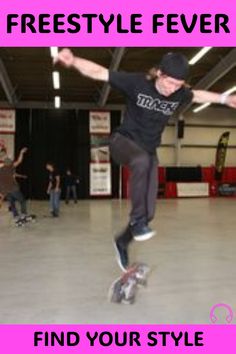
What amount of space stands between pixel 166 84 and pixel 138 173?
68cm

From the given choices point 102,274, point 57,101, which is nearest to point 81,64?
point 102,274

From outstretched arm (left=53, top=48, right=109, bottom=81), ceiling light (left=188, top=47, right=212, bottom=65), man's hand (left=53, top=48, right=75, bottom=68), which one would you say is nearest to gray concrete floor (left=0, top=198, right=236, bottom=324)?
outstretched arm (left=53, top=48, right=109, bottom=81)

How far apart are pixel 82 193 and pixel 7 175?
48.4 feet

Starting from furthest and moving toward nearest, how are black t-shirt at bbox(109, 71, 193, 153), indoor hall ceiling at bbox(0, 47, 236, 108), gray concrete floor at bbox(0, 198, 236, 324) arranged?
indoor hall ceiling at bbox(0, 47, 236, 108) < gray concrete floor at bbox(0, 198, 236, 324) < black t-shirt at bbox(109, 71, 193, 153)

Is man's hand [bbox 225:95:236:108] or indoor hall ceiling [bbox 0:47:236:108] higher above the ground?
indoor hall ceiling [bbox 0:47:236:108]

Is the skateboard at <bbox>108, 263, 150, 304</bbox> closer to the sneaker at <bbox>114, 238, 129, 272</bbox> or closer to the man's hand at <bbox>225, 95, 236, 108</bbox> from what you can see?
the sneaker at <bbox>114, 238, 129, 272</bbox>

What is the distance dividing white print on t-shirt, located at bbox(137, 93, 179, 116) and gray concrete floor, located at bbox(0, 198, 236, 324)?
5.95 ft

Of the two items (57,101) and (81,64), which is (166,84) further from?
(57,101)

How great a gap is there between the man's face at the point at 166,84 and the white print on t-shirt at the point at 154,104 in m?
0.07

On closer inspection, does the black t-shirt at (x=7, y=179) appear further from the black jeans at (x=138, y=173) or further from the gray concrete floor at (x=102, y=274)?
the black jeans at (x=138, y=173)

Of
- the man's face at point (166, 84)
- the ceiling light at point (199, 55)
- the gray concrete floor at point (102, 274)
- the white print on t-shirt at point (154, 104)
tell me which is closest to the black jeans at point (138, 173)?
the white print on t-shirt at point (154, 104)

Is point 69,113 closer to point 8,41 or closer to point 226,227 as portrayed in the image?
point 8,41

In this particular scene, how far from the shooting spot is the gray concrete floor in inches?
176

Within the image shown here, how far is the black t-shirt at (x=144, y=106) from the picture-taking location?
3641 mm
